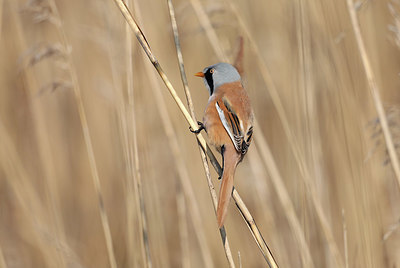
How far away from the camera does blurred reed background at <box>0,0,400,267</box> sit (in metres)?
2.09

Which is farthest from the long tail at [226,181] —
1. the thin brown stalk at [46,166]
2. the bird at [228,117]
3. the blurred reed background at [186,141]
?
the thin brown stalk at [46,166]

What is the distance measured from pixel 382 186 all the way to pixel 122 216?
1.85 m

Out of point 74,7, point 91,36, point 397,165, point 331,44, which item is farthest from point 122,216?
point 397,165

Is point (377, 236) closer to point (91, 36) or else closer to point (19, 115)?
point (91, 36)

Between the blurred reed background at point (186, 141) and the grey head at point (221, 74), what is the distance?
16 cm

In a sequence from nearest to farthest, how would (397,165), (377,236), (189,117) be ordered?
(189,117), (397,165), (377,236)

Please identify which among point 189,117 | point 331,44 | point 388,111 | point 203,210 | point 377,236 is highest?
point 331,44

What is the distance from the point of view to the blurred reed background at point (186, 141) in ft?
6.84

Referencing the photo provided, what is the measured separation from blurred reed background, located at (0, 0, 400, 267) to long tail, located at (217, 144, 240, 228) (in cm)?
33

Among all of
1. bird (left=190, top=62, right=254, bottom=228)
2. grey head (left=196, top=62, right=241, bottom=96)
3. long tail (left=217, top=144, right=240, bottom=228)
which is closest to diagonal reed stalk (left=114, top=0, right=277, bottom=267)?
long tail (left=217, top=144, right=240, bottom=228)

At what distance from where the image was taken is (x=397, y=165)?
1769 millimetres

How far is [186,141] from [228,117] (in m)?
1.47

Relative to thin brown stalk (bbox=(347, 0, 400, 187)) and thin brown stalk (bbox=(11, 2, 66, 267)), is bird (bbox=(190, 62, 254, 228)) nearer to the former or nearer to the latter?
thin brown stalk (bbox=(347, 0, 400, 187))

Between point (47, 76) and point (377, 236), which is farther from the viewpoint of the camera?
point (47, 76)
